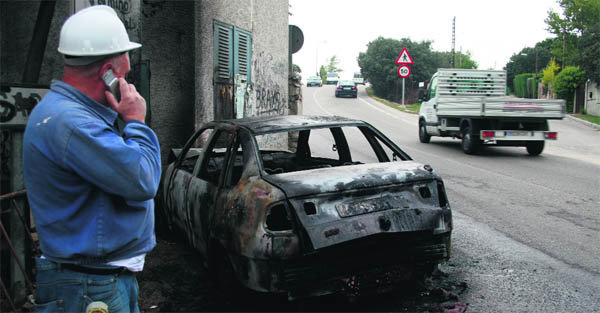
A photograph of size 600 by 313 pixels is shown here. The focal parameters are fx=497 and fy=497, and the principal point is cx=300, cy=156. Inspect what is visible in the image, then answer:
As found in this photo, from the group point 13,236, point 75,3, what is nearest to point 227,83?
point 75,3

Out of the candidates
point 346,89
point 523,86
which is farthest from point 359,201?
point 523,86

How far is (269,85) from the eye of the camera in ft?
39.0

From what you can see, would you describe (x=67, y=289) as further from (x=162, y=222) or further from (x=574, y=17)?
(x=574, y=17)

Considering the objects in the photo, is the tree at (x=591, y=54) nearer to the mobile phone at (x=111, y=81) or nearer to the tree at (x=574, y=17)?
the tree at (x=574, y=17)

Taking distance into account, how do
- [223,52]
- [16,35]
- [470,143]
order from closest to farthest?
[16,35] → [223,52] → [470,143]

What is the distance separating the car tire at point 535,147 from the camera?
42.6 feet

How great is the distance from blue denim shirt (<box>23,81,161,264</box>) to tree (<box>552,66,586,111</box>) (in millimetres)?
36320

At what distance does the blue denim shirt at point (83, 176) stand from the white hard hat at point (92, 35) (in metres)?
0.14

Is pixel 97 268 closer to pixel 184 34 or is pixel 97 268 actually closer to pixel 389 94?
pixel 184 34

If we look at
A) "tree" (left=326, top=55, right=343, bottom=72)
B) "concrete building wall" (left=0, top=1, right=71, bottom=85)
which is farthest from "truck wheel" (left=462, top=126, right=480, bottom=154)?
"tree" (left=326, top=55, right=343, bottom=72)

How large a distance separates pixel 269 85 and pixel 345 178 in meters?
8.58

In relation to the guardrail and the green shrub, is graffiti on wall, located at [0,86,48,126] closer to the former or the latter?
the guardrail

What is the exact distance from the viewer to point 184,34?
834 centimetres

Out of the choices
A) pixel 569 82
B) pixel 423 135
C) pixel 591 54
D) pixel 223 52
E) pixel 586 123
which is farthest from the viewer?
pixel 569 82
